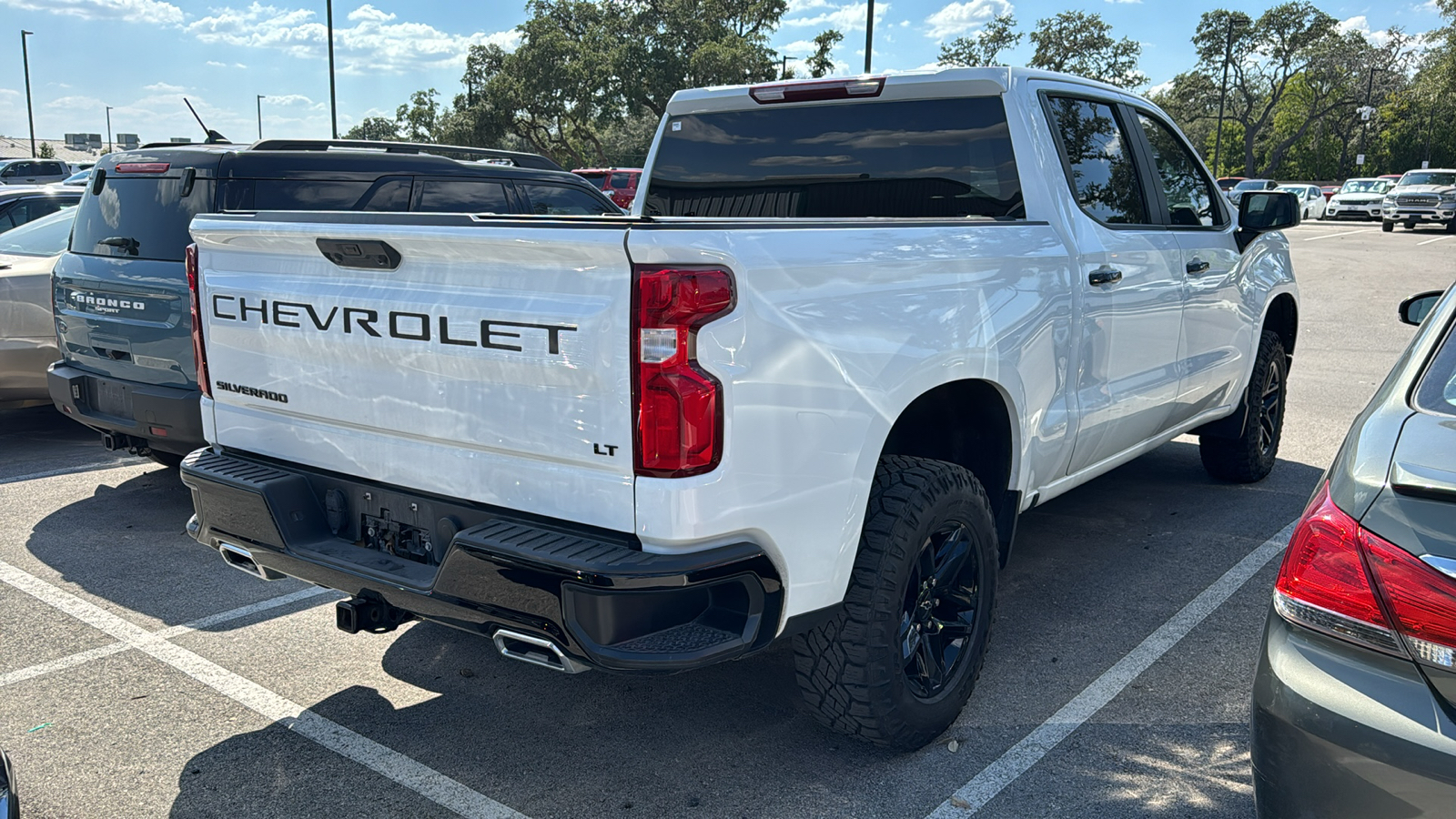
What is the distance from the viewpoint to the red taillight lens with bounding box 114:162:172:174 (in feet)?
18.2

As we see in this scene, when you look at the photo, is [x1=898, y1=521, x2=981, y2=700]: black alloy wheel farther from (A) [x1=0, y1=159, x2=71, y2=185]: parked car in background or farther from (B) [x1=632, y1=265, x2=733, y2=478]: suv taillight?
(A) [x1=0, y1=159, x2=71, y2=185]: parked car in background

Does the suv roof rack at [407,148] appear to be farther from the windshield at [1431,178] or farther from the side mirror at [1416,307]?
the windshield at [1431,178]

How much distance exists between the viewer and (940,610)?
3393 millimetres

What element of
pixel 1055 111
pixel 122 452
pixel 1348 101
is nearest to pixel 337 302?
pixel 1055 111

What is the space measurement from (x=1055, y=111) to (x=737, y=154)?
1262 mm

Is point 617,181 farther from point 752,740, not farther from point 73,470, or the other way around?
point 752,740

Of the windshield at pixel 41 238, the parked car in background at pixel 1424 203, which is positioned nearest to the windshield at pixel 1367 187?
the parked car in background at pixel 1424 203

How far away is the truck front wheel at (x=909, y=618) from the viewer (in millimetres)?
2977

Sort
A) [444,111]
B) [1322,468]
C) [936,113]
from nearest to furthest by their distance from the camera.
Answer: [936,113] < [1322,468] < [444,111]

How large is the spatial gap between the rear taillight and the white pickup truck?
15 mm

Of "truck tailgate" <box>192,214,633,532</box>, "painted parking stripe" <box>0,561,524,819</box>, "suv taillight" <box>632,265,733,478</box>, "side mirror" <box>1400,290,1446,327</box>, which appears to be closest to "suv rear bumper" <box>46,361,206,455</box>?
"painted parking stripe" <box>0,561,524,819</box>

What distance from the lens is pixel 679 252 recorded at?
2428 millimetres

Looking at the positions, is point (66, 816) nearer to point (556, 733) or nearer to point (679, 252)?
point (556, 733)

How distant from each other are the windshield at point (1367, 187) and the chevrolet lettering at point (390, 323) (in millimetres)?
43271
